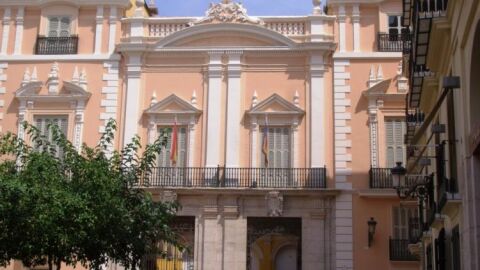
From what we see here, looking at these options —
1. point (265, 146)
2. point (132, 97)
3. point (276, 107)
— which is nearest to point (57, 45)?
point (132, 97)

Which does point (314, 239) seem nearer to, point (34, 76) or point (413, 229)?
point (413, 229)

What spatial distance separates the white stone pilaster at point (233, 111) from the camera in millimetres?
23203

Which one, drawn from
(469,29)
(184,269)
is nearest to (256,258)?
(184,269)

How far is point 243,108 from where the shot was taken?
77.7 feet

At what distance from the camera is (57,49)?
24.7 metres

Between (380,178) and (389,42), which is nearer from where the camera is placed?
(380,178)

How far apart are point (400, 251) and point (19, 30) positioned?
44.7 feet

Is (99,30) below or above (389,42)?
above

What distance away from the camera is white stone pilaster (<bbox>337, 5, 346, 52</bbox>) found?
78.1 feet

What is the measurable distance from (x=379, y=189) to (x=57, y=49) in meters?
10.9

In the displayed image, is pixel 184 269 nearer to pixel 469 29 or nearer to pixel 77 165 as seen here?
pixel 77 165

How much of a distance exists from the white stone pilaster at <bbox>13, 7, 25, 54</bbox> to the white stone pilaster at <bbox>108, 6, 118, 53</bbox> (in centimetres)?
287

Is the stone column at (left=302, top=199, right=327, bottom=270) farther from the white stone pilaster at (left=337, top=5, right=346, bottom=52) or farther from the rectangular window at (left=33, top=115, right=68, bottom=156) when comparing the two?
the rectangular window at (left=33, top=115, right=68, bottom=156)

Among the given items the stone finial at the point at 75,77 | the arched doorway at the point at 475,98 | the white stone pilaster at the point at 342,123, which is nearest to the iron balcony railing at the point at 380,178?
the white stone pilaster at the point at 342,123
